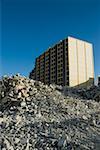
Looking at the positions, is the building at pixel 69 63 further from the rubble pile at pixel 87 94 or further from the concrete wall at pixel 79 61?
the rubble pile at pixel 87 94

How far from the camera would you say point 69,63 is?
5909 centimetres

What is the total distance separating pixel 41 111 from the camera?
33.8 feet

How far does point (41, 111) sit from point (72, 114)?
133 centimetres

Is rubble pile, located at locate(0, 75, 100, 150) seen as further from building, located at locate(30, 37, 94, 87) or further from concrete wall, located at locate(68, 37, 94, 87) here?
concrete wall, located at locate(68, 37, 94, 87)

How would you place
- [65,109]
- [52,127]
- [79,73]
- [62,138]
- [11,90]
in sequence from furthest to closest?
1. [79,73]
2. [11,90]
3. [65,109]
4. [52,127]
5. [62,138]

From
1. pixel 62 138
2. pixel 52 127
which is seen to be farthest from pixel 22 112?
pixel 62 138

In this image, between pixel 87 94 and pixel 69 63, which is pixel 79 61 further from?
pixel 87 94

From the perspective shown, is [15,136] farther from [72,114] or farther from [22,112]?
[72,114]

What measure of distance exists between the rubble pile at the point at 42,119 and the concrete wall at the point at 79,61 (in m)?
44.4

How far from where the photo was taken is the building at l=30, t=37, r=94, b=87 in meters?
58.8

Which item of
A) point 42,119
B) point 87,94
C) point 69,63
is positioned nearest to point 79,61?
point 69,63

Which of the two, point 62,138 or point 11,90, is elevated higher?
point 11,90

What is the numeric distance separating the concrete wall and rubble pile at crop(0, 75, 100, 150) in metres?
44.4

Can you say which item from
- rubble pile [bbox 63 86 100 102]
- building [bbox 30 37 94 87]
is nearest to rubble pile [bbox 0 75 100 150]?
rubble pile [bbox 63 86 100 102]
